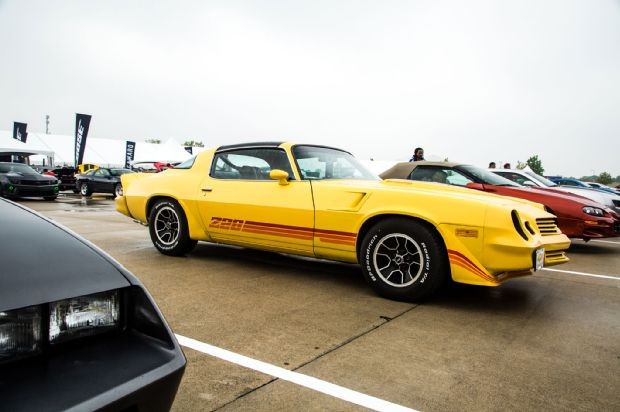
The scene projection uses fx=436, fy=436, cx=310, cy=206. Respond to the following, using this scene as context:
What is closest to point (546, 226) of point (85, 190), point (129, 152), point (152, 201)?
point (152, 201)

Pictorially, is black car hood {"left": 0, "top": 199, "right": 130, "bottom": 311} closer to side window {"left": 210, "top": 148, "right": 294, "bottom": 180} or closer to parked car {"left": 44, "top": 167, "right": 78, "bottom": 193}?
side window {"left": 210, "top": 148, "right": 294, "bottom": 180}

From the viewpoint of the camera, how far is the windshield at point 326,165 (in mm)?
4234

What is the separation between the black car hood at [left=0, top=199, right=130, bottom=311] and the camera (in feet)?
3.50

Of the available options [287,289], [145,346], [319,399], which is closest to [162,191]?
[287,289]

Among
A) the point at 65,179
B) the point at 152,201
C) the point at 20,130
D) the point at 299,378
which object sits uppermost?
the point at 20,130

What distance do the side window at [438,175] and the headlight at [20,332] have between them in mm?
6062

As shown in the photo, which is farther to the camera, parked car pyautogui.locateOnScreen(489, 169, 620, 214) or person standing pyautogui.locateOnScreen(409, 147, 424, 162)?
person standing pyautogui.locateOnScreen(409, 147, 424, 162)

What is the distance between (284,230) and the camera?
4.06m

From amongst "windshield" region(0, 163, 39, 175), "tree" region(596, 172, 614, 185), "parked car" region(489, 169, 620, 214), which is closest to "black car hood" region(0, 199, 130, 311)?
"parked car" region(489, 169, 620, 214)

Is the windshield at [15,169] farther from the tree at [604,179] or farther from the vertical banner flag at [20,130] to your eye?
the tree at [604,179]

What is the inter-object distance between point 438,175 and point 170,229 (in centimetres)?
400

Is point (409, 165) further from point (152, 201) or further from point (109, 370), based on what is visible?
point (109, 370)

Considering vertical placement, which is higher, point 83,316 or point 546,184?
point 546,184

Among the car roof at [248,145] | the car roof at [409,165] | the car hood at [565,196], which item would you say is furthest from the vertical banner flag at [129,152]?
the car hood at [565,196]
